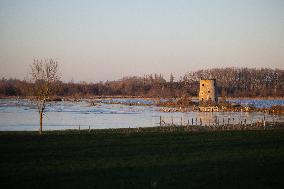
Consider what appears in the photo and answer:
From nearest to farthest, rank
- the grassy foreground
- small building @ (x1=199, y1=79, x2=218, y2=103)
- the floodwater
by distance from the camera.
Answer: the grassy foreground < the floodwater < small building @ (x1=199, y1=79, x2=218, y2=103)

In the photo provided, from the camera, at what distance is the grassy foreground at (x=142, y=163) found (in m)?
11.0

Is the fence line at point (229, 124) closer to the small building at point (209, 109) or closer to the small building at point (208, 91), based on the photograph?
the small building at point (209, 109)

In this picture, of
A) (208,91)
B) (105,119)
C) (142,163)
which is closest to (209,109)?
(208,91)

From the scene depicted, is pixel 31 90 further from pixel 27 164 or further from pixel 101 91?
pixel 101 91

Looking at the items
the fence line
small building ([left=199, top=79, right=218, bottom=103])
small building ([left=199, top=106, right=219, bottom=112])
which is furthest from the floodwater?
small building ([left=199, top=79, right=218, bottom=103])

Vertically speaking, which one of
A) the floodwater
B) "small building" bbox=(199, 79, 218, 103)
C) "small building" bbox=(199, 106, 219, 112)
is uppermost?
"small building" bbox=(199, 79, 218, 103)

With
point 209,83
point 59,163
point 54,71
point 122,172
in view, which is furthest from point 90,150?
point 209,83

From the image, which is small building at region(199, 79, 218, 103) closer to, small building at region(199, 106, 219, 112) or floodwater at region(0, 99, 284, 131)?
small building at region(199, 106, 219, 112)

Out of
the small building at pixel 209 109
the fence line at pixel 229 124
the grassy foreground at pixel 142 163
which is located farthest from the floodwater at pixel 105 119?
the grassy foreground at pixel 142 163

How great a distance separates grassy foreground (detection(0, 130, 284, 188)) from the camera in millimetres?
10992

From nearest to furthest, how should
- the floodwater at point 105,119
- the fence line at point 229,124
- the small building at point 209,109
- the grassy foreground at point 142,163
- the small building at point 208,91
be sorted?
the grassy foreground at point 142,163 < the fence line at point 229,124 < the floodwater at point 105,119 < the small building at point 209,109 < the small building at point 208,91

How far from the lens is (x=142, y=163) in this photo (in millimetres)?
13852

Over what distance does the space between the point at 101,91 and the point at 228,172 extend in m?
157

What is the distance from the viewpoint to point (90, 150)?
17.1 m
